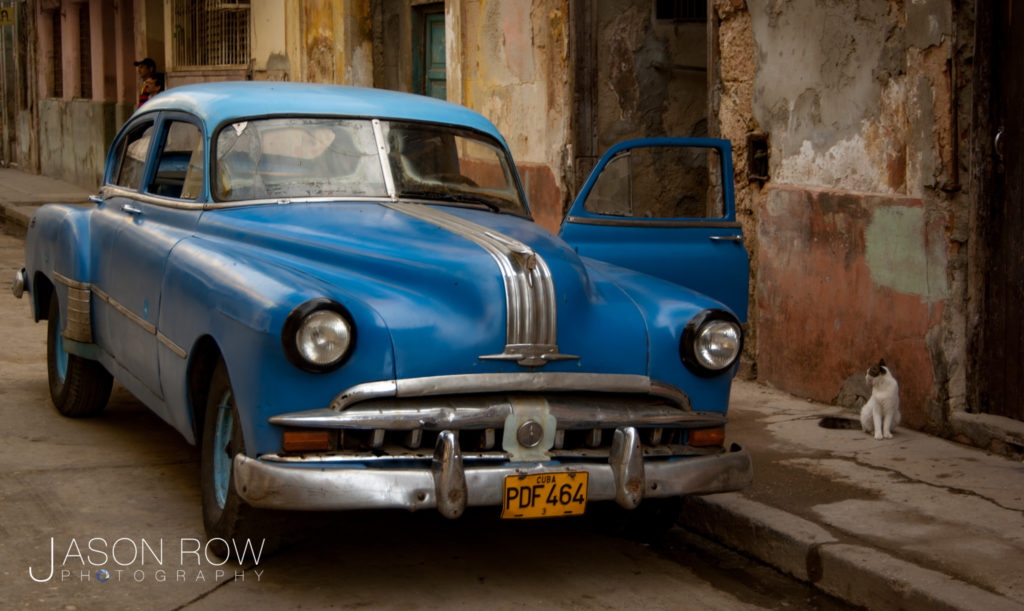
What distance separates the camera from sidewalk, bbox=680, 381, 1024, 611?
13.9 feet

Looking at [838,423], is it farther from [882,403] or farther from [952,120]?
[952,120]

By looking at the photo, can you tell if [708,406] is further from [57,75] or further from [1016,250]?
[57,75]

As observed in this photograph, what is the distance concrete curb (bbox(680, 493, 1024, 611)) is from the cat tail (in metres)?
1.49

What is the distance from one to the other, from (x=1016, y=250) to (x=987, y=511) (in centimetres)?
141

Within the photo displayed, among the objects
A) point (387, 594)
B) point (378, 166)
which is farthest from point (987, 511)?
point (378, 166)

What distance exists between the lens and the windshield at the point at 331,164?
17.0 feet

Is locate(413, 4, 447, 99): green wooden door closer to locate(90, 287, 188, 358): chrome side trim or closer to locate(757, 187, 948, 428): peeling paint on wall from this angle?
locate(757, 187, 948, 428): peeling paint on wall

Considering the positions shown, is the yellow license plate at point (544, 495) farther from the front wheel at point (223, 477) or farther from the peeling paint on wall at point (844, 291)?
the peeling paint on wall at point (844, 291)

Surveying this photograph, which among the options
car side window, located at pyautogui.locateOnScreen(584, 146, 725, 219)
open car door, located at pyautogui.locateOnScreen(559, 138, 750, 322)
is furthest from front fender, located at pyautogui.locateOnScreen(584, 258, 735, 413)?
car side window, located at pyautogui.locateOnScreen(584, 146, 725, 219)

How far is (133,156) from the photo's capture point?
6.34 meters

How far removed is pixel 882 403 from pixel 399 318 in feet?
9.55

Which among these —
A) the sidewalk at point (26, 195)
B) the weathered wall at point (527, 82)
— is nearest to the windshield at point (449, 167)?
the weathered wall at point (527, 82)

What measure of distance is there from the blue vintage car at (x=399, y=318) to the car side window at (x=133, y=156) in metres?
0.21

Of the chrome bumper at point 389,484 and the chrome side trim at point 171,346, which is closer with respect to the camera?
the chrome bumper at point 389,484
